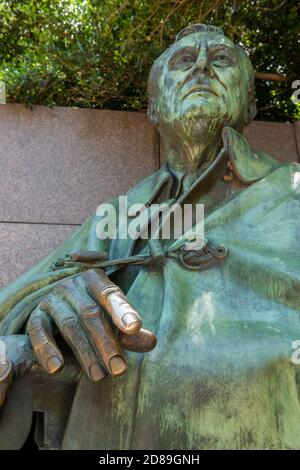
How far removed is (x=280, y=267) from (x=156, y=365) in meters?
0.66

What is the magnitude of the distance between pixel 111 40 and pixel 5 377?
3.06 metres

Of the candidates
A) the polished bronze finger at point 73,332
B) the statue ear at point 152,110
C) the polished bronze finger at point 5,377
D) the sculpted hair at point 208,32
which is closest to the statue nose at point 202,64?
the sculpted hair at point 208,32

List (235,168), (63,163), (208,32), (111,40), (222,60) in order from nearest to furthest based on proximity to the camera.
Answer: (235,168)
(222,60)
(208,32)
(63,163)
(111,40)

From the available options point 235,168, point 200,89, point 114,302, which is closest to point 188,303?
point 114,302

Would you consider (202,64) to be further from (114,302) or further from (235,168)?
(114,302)

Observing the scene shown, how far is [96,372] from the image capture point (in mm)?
2719

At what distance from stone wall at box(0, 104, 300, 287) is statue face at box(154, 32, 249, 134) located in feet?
3.01

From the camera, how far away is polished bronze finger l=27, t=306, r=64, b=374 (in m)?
2.71

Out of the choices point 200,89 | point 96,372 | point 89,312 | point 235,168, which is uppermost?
point 200,89

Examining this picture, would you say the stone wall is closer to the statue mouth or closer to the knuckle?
the statue mouth

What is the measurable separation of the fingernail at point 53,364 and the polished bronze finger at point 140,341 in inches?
8.3

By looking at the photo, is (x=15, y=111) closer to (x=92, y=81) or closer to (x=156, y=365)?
(x=92, y=81)

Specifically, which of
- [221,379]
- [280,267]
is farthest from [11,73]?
[221,379]

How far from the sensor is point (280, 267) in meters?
3.24
